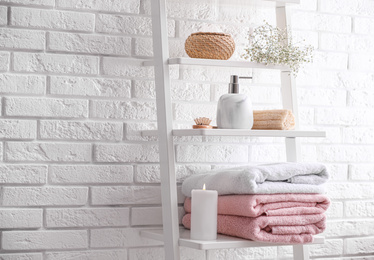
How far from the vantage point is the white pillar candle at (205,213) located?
1385 millimetres

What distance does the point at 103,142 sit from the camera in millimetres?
1573

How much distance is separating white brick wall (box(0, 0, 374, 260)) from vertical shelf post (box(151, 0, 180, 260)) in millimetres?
153

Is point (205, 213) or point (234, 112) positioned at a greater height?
point (234, 112)

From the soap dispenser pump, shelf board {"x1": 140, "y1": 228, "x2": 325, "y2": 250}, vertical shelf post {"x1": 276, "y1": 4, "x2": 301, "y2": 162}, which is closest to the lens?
shelf board {"x1": 140, "y1": 228, "x2": 325, "y2": 250}

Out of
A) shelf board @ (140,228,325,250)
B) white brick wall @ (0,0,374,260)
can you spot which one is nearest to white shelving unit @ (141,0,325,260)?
shelf board @ (140,228,325,250)

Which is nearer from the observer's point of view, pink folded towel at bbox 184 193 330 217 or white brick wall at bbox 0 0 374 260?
pink folded towel at bbox 184 193 330 217

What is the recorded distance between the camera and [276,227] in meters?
1.39

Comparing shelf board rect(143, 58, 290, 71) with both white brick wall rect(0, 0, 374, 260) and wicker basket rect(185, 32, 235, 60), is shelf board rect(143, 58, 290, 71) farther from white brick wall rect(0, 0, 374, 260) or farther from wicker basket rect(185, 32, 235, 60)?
white brick wall rect(0, 0, 374, 260)

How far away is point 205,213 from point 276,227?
0.18 m

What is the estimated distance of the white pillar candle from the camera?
4.54 ft

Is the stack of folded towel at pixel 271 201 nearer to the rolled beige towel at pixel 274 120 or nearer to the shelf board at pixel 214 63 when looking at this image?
the rolled beige towel at pixel 274 120

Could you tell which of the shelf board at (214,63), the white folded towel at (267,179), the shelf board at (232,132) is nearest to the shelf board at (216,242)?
the white folded towel at (267,179)

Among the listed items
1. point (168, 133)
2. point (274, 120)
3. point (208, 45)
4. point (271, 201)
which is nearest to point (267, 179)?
point (271, 201)

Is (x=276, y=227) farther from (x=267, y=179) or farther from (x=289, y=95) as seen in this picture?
(x=289, y=95)
